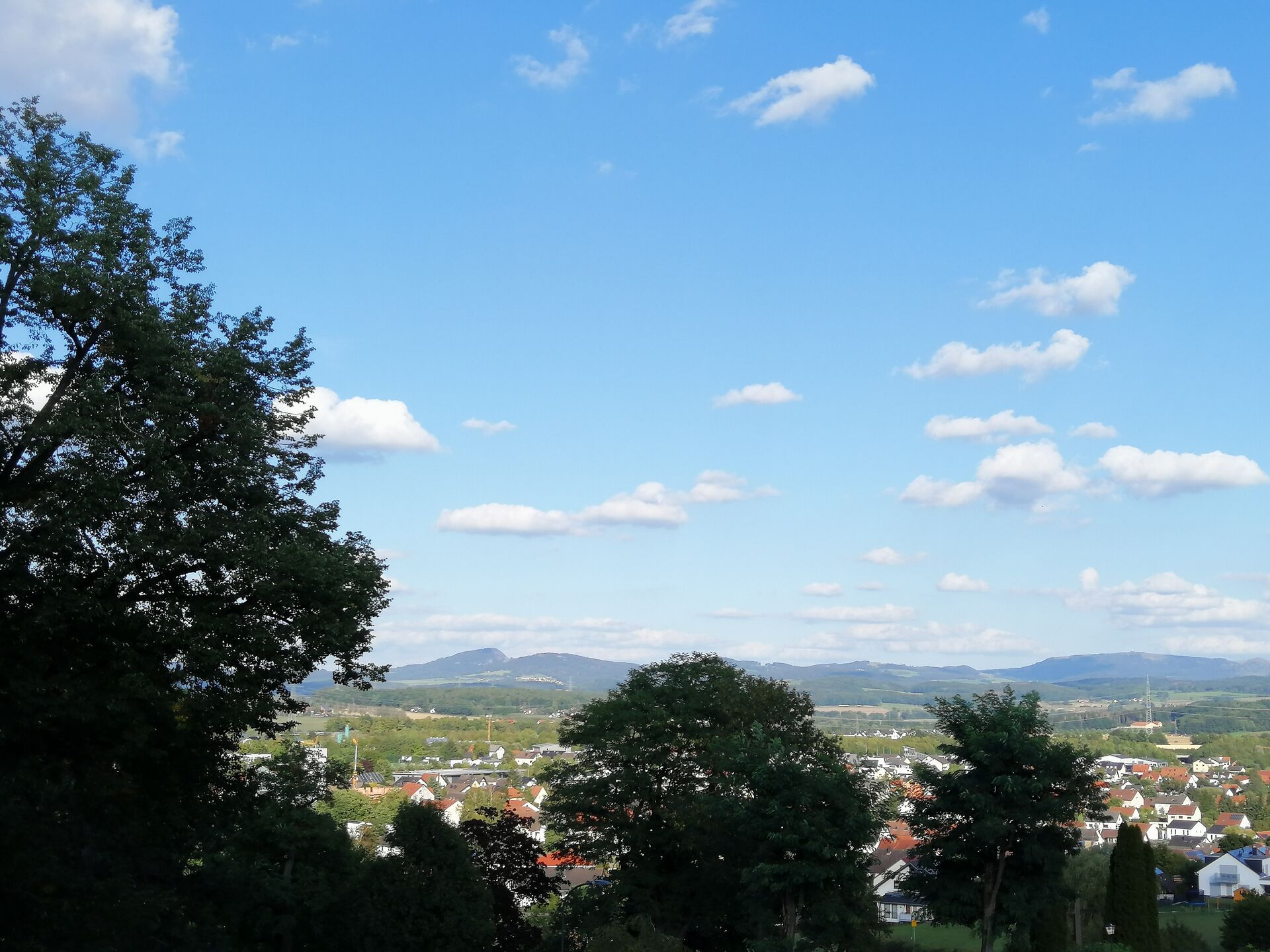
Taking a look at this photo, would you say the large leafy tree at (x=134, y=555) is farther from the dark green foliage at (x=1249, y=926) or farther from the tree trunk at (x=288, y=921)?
the dark green foliage at (x=1249, y=926)

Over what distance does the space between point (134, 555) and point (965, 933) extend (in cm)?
4295

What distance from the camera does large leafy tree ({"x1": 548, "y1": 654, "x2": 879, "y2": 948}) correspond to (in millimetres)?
22781

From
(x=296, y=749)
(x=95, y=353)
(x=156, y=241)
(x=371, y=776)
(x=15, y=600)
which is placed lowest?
(x=371, y=776)

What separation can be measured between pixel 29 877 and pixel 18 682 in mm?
2960

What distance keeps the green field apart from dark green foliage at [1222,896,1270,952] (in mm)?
1456

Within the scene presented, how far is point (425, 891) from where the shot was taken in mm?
20828

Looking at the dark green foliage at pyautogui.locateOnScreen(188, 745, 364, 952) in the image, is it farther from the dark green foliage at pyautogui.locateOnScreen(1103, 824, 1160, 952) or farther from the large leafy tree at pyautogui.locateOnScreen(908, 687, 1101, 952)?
the dark green foliage at pyautogui.locateOnScreen(1103, 824, 1160, 952)

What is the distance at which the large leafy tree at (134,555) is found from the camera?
15008 mm

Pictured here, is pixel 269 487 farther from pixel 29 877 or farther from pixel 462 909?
pixel 462 909

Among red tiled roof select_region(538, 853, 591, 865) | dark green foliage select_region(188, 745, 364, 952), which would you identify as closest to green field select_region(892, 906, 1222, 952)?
red tiled roof select_region(538, 853, 591, 865)

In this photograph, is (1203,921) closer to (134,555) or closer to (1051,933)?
(1051,933)

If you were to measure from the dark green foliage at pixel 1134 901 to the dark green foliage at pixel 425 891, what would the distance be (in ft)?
56.2

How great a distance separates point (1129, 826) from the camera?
29.9 metres

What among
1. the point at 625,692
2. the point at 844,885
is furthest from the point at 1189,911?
the point at 844,885
